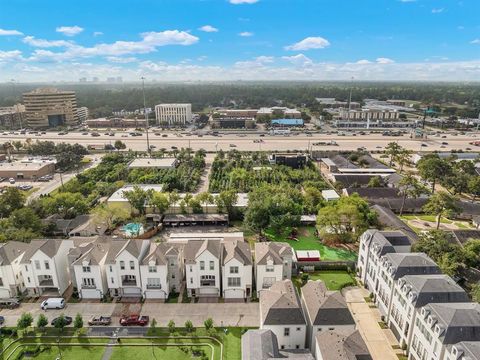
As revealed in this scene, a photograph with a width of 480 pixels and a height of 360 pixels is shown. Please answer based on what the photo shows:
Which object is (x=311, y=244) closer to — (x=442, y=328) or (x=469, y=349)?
(x=442, y=328)

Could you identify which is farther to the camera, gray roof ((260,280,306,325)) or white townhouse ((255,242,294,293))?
white townhouse ((255,242,294,293))

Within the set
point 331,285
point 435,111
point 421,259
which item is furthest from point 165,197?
point 435,111

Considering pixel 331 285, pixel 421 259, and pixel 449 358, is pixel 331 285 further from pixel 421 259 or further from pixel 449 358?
pixel 449 358

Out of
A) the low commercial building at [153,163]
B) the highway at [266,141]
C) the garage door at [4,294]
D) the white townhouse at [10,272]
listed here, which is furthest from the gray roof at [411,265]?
the highway at [266,141]

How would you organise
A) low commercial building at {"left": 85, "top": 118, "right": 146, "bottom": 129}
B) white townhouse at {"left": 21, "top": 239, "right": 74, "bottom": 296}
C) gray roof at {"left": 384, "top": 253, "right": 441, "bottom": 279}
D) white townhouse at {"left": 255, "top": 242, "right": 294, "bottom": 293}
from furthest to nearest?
low commercial building at {"left": 85, "top": 118, "right": 146, "bottom": 129}
white townhouse at {"left": 21, "top": 239, "right": 74, "bottom": 296}
white townhouse at {"left": 255, "top": 242, "right": 294, "bottom": 293}
gray roof at {"left": 384, "top": 253, "right": 441, "bottom": 279}

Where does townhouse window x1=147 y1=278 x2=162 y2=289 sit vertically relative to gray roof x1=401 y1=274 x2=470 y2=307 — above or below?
below

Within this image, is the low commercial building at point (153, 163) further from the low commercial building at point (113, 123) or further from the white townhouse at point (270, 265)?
the low commercial building at point (113, 123)

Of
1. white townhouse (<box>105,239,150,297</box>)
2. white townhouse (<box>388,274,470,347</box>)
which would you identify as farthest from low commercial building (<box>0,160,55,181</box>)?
white townhouse (<box>388,274,470,347</box>)

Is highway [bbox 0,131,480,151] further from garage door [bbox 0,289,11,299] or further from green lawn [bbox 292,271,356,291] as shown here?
garage door [bbox 0,289,11,299]

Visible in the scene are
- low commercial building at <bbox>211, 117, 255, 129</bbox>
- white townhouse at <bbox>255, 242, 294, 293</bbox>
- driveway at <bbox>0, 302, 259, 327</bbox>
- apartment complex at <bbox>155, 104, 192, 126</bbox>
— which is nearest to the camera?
driveway at <bbox>0, 302, 259, 327</bbox>
